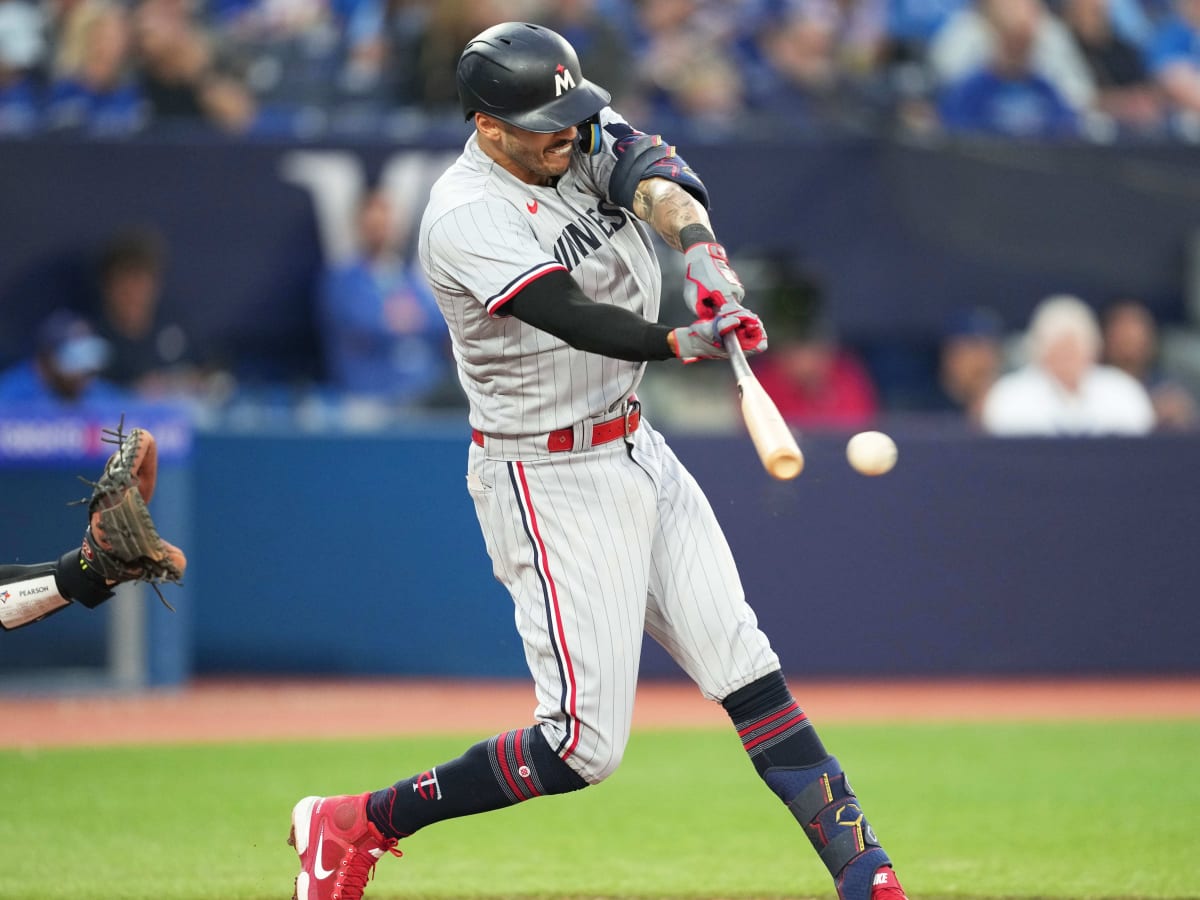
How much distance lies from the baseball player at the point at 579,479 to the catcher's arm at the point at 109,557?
926 millimetres

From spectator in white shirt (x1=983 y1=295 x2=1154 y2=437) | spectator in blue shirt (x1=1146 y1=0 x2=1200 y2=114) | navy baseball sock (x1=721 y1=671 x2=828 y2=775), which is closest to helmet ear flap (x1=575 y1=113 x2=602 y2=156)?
navy baseball sock (x1=721 y1=671 x2=828 y2=775)

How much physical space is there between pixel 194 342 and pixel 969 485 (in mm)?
4269

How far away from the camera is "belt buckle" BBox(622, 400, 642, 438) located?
4051 millimetres

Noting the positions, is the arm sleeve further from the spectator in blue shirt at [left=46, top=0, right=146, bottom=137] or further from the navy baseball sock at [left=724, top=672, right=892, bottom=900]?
the spectator in blue shirt at [left=46, top=0, right=146, bottom=137]

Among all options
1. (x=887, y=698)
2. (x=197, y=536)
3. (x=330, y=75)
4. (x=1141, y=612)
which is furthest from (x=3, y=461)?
(x=1141, y=612)

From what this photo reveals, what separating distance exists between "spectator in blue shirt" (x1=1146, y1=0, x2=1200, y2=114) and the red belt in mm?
8176

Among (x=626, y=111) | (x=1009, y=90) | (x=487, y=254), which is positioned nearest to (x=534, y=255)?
(x=487, y=254)

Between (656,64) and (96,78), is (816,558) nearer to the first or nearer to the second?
(656,64)

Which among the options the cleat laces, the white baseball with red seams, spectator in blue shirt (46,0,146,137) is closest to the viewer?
the white baseball with red seams

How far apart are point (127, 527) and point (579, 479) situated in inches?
48.1

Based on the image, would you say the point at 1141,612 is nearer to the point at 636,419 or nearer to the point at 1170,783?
the point at 1170,783

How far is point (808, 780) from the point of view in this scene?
3873 mm

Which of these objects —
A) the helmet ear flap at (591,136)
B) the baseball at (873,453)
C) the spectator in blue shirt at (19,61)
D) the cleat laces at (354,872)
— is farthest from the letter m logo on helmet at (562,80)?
the spectator in blue shirt at (19,61)

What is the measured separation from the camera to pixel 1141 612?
28.1 feet
